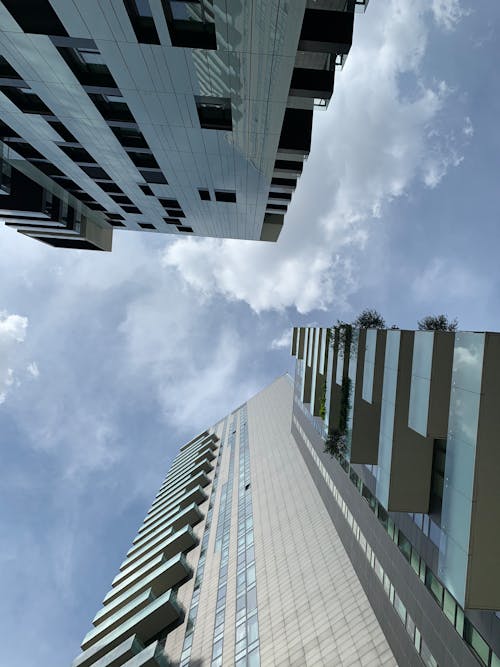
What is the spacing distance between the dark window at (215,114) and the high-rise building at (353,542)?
1296cm

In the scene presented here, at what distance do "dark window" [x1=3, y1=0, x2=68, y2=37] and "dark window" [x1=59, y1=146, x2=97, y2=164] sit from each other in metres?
10.8

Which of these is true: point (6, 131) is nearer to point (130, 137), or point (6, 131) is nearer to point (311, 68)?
point (130, 137)

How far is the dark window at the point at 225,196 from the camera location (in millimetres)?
28598

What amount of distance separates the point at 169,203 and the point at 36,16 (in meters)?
19.3

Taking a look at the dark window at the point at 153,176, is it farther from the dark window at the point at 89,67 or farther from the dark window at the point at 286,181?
the dark window at the point at 286,181

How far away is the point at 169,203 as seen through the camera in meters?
33.1

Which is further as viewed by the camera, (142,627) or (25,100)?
(142,627)

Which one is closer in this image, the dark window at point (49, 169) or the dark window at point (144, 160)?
the dark window at point (144, 160)

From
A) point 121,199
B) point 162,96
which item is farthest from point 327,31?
point 121,199

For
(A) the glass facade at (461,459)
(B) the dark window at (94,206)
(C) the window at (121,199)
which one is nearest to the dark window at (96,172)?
(C) the window at (121,199)

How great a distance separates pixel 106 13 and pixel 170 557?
42.4 meters

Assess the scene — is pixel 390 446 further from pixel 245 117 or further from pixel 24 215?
pixel 24 215

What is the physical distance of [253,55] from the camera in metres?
14.0

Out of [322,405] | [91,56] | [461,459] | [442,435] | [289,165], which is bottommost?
[322,405]
